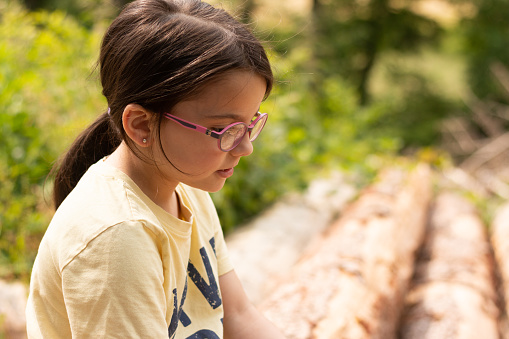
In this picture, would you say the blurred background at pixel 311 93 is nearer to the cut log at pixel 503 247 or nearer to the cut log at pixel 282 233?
the cut log at pixel 282 233

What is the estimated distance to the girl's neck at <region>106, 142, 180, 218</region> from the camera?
1103 mm

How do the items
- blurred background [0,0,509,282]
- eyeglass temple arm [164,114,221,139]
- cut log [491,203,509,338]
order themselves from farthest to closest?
1. cut log [491,203,509,338]
2. blurred background [0,0,509,282]
3. eyeglass temple arm [164,114,221,139]

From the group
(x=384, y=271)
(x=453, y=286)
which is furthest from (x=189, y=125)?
(x=453, y=286)

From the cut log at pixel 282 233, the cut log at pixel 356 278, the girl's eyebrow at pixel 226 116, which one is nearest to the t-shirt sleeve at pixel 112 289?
the girl's eyebrow at pixel 226 116

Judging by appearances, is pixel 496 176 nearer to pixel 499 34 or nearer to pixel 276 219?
pixel 276 219

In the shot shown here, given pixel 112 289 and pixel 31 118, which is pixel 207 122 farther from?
pixel 31 118

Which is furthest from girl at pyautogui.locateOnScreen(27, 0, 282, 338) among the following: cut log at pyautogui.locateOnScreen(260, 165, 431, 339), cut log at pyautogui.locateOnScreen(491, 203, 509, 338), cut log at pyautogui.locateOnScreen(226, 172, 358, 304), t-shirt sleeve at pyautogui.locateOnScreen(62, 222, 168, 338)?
cut log at pyautogui.locateOnScreen(491, 203, 509, 338)

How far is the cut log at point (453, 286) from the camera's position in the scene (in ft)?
7.67

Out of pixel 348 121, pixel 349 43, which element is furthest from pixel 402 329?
pixel 349 43

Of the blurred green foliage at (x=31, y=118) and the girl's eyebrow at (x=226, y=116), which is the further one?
the blurred green foliage at (x=31, y=118)

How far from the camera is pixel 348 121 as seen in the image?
233 inches

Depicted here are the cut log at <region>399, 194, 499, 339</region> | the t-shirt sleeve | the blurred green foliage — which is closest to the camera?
the t-shirt sleeve

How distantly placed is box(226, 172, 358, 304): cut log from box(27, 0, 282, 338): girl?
4.92 ft

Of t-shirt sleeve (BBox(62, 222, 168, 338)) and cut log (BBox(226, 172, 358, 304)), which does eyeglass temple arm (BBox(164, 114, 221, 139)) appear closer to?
t-shirt sleeve (BBox(62, 222, 168, 338))
